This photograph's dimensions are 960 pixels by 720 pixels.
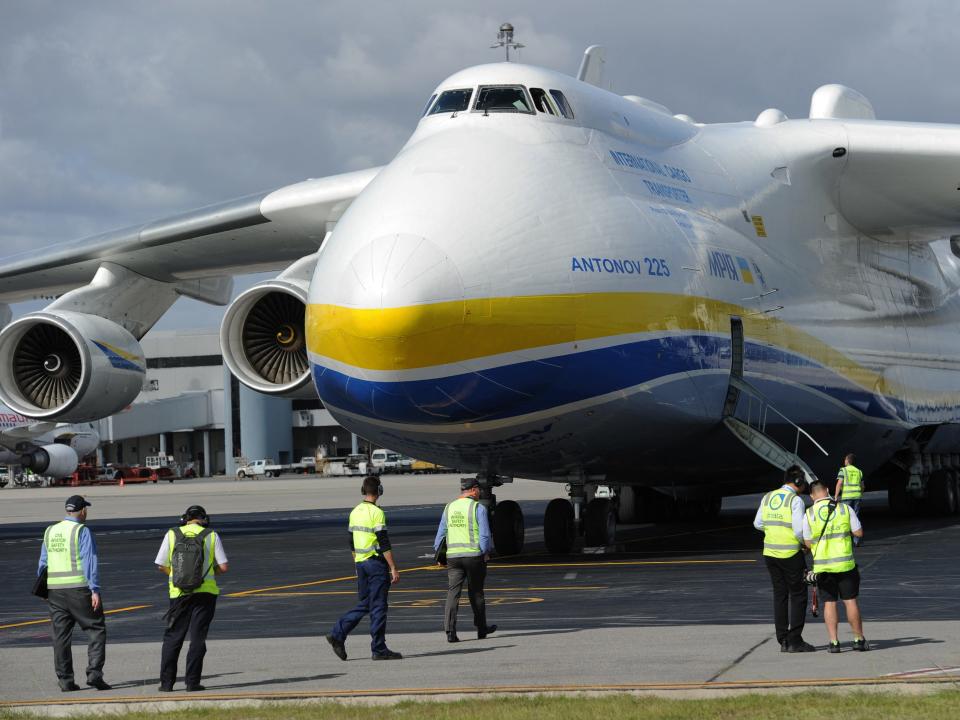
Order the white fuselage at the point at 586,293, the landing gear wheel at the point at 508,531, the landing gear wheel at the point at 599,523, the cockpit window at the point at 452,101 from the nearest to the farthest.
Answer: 1. the white fuselage at the point at 586,293
2. the cockpit window at the point at 452,101
3. the landing gear wheel at the point at 599,523
4. the landing gear wheel at the point at 508,531

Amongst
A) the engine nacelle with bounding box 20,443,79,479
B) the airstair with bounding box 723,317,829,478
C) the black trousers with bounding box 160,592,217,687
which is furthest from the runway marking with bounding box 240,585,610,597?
the engine nacelle with bounding box 20,443,79,479

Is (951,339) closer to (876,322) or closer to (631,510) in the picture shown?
(876,322)

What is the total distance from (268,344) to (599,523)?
5003 mm

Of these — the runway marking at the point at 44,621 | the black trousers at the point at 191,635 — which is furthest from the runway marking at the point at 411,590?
the black trousers at the point at 191,635

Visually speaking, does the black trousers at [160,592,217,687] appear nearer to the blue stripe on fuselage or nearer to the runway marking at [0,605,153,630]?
the runway marking at [0,605,153,630]

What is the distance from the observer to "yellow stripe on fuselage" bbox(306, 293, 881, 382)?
13008 millimetres

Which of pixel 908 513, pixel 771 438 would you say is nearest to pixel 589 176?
pixel 771 438

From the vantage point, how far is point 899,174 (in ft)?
63.1

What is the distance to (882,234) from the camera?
67.7 ft

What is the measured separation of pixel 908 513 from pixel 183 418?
225ft

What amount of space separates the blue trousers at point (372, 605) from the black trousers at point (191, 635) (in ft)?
3.33

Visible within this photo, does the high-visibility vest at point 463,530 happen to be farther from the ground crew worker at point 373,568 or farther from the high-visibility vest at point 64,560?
the high-visibility vest at point 64,560

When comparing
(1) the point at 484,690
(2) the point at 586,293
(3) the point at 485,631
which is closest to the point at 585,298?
(2) the point at 586,293

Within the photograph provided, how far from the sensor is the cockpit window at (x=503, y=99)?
1571cm
